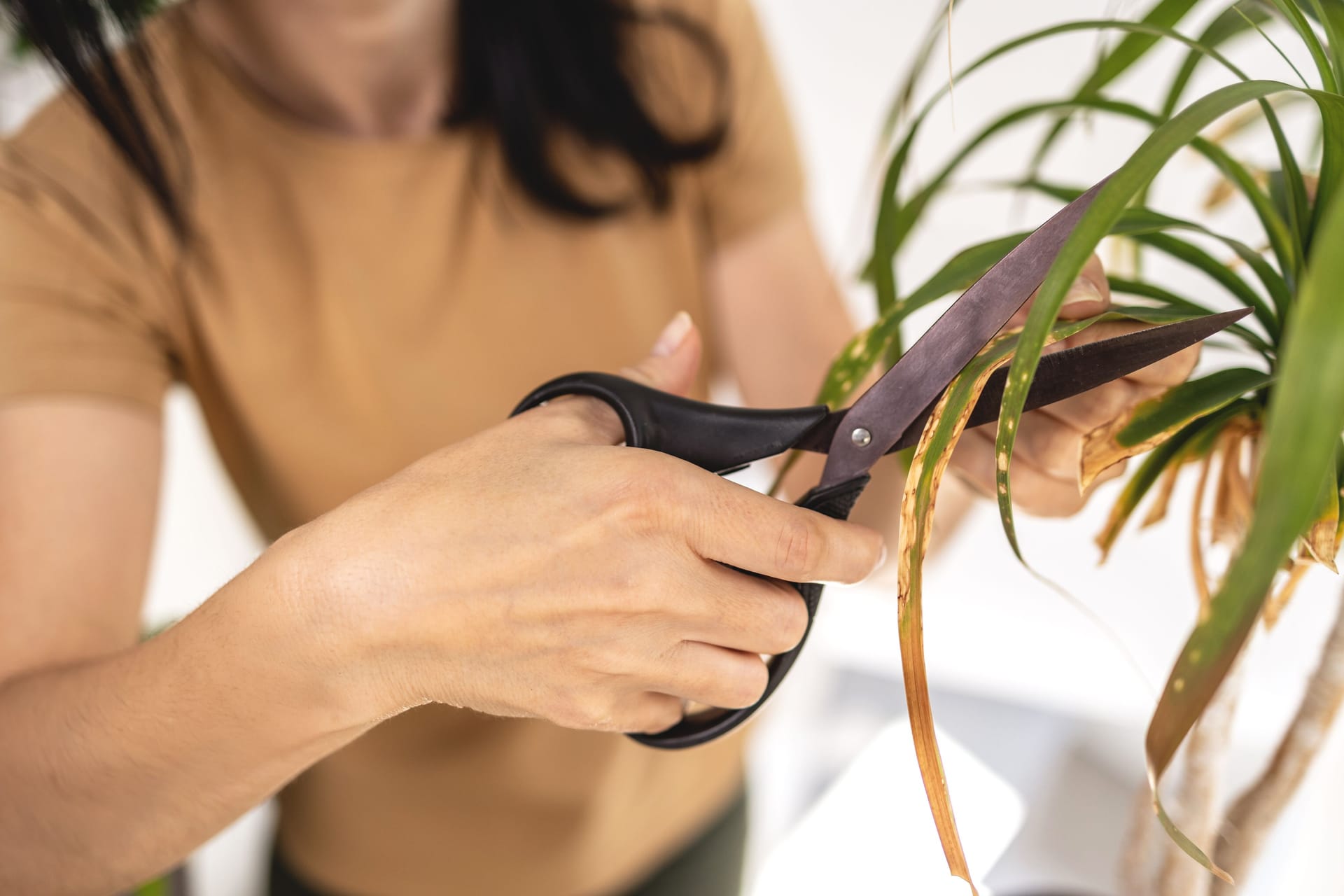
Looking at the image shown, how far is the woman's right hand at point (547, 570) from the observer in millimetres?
365

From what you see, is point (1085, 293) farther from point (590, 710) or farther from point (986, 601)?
point (986, 601)

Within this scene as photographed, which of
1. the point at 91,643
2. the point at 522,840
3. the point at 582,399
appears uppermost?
the point at 582,399

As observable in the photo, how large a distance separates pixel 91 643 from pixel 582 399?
1.12 feet

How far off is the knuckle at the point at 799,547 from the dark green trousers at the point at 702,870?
629 mm

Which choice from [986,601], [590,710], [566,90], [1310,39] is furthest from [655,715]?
[986,601]

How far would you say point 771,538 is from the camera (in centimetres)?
38

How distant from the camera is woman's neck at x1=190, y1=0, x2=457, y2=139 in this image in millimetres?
661

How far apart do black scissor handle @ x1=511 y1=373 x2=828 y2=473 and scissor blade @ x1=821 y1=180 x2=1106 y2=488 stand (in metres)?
0.02

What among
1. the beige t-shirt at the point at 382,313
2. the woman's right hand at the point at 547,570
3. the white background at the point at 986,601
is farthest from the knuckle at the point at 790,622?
the white background at the point at 986,601

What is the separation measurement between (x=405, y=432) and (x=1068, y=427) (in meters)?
0.48

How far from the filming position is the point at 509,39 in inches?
28.7

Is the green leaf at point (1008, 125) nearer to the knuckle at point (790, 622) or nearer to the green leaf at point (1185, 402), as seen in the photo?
the green leaf at point (1185, 402)

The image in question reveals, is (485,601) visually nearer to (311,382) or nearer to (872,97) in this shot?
(311,382)

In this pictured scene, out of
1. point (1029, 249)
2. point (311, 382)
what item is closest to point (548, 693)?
point (1029, 249)
